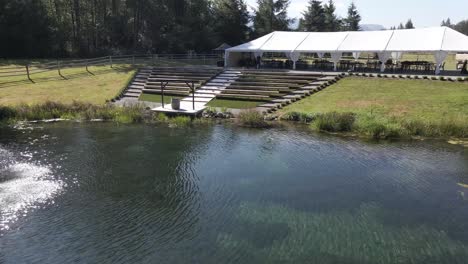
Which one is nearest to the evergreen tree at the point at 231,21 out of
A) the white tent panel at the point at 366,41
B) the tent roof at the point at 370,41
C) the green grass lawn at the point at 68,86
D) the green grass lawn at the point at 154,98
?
the tent roof at the point at 370,41

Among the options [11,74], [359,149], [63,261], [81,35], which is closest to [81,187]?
[63,261]

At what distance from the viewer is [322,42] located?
31.4 m

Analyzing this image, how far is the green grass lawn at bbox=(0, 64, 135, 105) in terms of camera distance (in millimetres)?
24750

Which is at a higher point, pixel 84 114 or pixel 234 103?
pixel 234 103

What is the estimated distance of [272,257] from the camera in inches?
326

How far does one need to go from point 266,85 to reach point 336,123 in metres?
9.02

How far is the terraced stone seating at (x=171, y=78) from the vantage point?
91.0 feet

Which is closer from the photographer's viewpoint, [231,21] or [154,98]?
[154,98]

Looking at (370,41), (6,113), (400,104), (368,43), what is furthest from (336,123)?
(6,113)

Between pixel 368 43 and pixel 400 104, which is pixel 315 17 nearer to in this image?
pixel 368 43

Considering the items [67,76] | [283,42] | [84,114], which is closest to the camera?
[84,114]

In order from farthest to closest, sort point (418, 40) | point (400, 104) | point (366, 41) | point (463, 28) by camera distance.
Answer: point (463, 28)
point (366, 41)
point (418, 40)
point (400, 104)

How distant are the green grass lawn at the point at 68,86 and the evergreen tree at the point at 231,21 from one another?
2320 centimetres

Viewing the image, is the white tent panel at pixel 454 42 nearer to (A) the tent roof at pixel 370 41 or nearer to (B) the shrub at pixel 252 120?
(A) the tent roof at pixel 370 41
